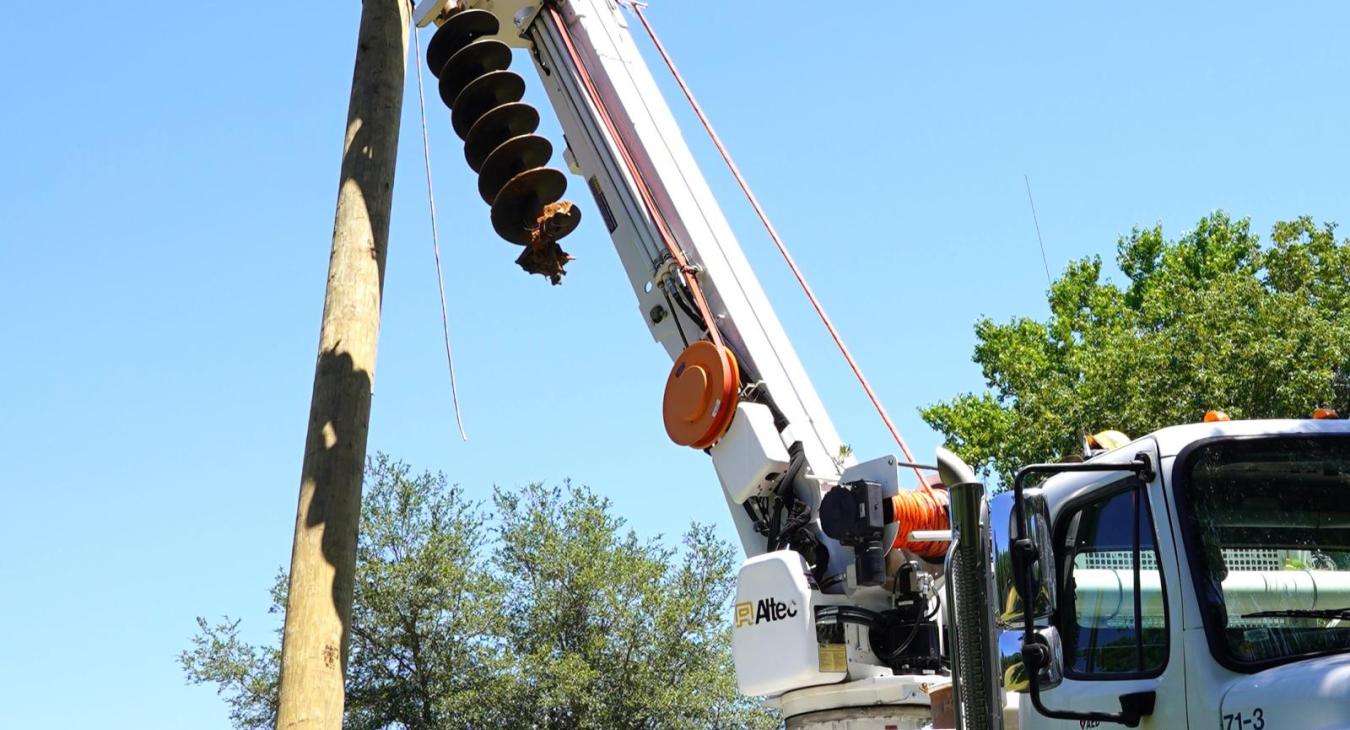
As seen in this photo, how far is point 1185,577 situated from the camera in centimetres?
475

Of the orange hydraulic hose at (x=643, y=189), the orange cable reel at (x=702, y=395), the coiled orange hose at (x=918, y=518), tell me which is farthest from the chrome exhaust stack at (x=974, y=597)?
the orange hydraulic hose at (x=643, y=189)

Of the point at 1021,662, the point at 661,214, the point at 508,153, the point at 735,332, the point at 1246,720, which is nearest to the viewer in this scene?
the point at 1246,720

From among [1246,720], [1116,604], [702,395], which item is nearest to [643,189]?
[702,395]

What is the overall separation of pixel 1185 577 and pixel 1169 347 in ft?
70.9

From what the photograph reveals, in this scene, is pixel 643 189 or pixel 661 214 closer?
pixel 661 214

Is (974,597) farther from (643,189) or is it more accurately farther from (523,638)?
(523,638)

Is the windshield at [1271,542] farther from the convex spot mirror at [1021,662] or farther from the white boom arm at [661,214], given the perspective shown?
the white boom arm at [661,214]

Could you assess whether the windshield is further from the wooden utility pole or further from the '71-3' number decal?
the wooden utility pole

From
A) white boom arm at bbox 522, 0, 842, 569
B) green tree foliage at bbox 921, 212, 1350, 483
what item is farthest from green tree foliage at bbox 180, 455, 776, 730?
white boom arm at bbox 522, 0, 842, 569

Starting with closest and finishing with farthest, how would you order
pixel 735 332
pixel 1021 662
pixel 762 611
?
pixel 1021 662
pixel 762 611
pixel 735 332

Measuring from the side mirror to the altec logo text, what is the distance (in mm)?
2851

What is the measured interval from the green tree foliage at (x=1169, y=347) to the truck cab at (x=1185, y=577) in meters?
15.5

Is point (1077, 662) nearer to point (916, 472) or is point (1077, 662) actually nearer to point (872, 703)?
point (872, 703)

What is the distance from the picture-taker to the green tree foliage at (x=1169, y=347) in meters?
24.5
